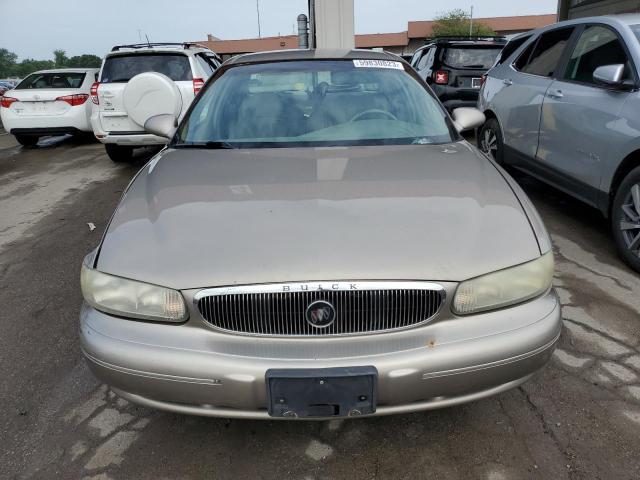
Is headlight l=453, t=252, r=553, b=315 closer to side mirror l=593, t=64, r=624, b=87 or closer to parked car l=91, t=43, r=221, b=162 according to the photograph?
side mirror l=593, t=64, r=624, b=87

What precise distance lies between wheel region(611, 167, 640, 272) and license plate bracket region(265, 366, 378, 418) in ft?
8.86

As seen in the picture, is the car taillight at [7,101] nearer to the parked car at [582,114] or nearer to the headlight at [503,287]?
the parked car at [582,114]

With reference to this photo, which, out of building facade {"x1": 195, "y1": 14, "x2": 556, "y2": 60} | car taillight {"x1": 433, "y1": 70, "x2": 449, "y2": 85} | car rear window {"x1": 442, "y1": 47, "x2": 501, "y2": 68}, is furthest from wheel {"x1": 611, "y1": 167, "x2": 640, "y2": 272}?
building facade {"x1": 195, "y1": 14, "x2": 556, "y2": 60}

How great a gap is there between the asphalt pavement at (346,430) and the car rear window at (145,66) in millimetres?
4826

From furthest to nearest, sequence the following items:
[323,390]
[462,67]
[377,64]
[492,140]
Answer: [462,67]
[492,140]
[377,64]
[323,390]

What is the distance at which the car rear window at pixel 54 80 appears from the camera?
9922 mm

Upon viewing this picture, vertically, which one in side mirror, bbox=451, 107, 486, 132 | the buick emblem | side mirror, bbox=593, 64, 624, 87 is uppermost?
side mirror, bbox=593, 64, 624, 87

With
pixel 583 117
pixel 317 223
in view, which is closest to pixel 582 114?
pixel 583 117

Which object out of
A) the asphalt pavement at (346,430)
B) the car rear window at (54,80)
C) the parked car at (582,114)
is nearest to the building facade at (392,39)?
the car rear window at (54,80)

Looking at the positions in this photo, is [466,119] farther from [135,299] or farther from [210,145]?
[135,299]

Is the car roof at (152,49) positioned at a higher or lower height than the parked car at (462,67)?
higher

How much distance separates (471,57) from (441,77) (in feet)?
1.95

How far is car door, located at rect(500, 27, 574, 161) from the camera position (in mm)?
4598

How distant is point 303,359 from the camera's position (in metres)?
1.70
